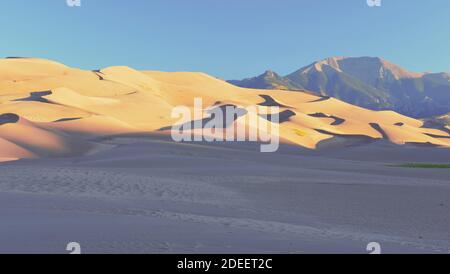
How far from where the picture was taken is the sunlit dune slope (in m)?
38.5

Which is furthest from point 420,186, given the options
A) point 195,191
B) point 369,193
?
point 195,191

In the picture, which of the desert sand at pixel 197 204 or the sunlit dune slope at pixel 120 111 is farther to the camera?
the sunlit dune slope at pixel 120 111

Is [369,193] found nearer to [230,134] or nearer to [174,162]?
[174,162]

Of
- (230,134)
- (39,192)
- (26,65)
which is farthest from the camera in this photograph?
(26,65)

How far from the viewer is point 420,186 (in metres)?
20.4

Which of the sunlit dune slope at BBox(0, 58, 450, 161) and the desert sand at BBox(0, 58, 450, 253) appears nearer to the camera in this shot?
the desert sand at BBox(0, 58, 450, 253)

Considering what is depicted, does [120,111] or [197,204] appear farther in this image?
[120,111]

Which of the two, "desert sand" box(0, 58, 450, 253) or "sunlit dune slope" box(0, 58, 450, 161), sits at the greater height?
"sunlit dune slope" box(0, 58, 450, 161)

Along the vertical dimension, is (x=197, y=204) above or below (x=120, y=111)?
below

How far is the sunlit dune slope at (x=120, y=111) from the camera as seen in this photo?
3850 cm

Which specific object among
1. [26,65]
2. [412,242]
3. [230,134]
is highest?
[26,65]

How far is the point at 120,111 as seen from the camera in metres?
71.9

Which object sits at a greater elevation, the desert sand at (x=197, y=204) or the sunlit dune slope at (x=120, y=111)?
the sunlit dune slope at (x=120, y=111)
